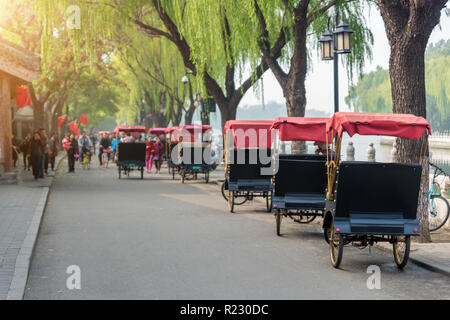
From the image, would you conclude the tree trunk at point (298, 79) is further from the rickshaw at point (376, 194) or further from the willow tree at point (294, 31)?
the rickshaw at point (376, 194)

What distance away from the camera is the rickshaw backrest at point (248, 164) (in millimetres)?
14812

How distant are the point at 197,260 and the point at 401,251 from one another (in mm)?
2893

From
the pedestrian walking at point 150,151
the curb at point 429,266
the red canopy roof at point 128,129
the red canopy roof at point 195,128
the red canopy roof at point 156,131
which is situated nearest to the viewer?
A: the curb at point 429,266

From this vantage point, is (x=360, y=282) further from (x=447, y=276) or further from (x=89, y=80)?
(x=89, y=80)

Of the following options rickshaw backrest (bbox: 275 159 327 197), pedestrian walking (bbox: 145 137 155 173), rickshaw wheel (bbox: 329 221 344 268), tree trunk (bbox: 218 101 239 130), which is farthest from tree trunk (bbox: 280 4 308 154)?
pedestrian walking (bbox: 145 137 155 173)

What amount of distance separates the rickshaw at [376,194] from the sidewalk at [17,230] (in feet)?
13.0

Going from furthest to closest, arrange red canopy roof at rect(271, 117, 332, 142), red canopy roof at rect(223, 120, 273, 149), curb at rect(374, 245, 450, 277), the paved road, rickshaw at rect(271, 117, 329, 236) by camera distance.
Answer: red canopy roof at rect(223, 120, 273, 149)
red canopy roof at rect(271, 117, 332, 142)
rickshaw at rect(271, 117, 329, 236)
curb at rect(374, 245, 450, 277)
the paved road

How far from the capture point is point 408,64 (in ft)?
34.9

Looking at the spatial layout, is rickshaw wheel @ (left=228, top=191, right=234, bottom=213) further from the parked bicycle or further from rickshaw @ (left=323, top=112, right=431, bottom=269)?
rickshaw @ (left=323, top=112, right=431, bottom=269)

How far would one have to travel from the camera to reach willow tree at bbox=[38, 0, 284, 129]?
62.6ft

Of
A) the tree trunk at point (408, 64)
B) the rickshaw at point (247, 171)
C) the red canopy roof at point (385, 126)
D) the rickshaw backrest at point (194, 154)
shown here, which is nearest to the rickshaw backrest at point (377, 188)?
the red canopy roof at point (385, 126)

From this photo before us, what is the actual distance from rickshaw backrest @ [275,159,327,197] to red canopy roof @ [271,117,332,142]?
25.2 inches

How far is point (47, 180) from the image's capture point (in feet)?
76.4
